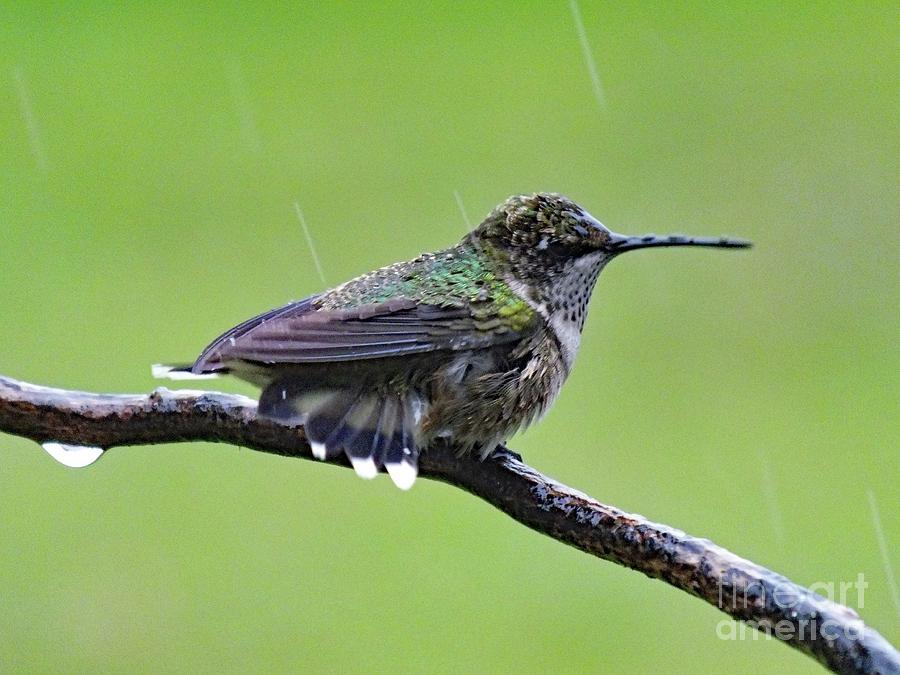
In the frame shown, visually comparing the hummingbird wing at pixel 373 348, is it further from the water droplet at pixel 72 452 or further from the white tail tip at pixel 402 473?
the water droplet at pixel 72 452

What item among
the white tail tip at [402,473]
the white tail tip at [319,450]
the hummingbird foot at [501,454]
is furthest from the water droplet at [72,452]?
the hummingbird foot at [501,454]

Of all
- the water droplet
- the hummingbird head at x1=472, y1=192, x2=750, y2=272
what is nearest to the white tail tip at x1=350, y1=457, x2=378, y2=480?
the water droplet

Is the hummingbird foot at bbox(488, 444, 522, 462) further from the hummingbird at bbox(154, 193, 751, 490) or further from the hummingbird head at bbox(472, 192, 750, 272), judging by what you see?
the hummingbird head at bbox(472, 192, 750, 272)

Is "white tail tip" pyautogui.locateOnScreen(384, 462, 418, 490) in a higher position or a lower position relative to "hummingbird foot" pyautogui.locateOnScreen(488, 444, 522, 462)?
higher

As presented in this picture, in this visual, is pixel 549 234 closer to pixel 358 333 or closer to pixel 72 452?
pixel 358 333

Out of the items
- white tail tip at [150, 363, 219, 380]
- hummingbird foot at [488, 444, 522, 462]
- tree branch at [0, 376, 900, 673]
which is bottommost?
hummingbird foot at [488, 444, 522, 462]
